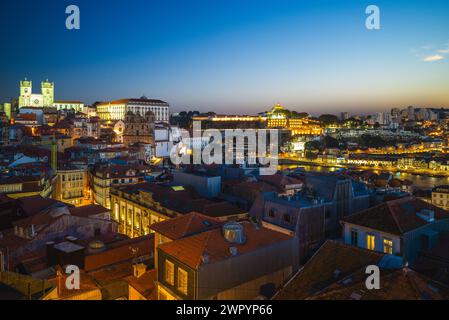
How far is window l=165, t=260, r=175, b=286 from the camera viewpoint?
682 centimetres

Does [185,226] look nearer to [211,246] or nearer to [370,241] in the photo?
[211,246]

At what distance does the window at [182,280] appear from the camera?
6.50m

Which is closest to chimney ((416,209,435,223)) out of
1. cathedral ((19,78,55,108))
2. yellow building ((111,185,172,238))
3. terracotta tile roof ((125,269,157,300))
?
terracotta tile roof ((125,269,157,300))

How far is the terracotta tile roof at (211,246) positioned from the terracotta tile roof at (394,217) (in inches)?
83.7

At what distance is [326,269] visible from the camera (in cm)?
620

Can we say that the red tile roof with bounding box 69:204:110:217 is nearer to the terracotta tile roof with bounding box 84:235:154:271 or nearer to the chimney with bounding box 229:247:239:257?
the terracotta tile roof with bounding box 84:235:154:271

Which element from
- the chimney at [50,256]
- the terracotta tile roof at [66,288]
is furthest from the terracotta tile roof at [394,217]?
the chimney at [50,256]

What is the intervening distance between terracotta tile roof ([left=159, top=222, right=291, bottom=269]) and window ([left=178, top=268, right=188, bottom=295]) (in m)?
0.19

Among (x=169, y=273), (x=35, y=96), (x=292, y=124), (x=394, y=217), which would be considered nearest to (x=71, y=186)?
(x=169, y=273)

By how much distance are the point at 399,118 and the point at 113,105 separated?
12720 cm

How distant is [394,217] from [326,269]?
2975 millimetres

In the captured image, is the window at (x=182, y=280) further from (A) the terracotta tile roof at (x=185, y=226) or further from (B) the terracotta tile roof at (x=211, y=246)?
(A) the terracotta tile roof at (x=185, y=226)

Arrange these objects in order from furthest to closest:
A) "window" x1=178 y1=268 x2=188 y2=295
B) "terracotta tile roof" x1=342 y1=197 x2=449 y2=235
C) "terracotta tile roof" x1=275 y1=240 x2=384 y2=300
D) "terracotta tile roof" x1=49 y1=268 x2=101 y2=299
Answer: "terracotta tile roof" x1=342 y1=197 x2=449 y2=235, "terracotta tile roof" x1=49 y1=268 x2=101 y2=299, "window" x1=178 y1=268 x2=188 y2=295, "terracotta tile roof" x1=275 y1=240 x2=384 y2=300
